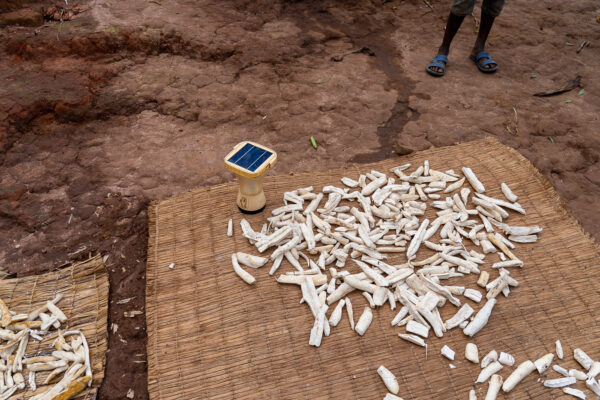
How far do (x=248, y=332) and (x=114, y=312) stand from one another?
666mm

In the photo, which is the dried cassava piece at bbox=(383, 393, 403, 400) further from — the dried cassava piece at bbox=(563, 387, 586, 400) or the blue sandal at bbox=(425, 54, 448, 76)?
the blue sandal at bbox=(425, 54, 448, 76)

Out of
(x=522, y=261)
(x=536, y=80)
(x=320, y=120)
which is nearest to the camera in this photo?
(x=522, y=261)

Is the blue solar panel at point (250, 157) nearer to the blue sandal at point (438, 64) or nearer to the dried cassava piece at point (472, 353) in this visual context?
the dried cassava piece at point (472, 353)

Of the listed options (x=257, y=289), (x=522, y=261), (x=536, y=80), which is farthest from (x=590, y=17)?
(x=257, y=289)

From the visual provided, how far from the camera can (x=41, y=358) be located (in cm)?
160

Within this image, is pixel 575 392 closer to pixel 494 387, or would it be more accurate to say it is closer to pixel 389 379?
pixel 494 387

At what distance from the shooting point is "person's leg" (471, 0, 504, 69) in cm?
344

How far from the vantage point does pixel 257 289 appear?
1.77 m

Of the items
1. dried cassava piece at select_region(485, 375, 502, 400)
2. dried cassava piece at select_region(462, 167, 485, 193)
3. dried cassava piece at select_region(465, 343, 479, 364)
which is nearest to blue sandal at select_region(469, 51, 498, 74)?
dried cassava piece at select_region(462, 167, 485, 193)

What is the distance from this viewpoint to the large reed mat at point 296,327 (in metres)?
1.52

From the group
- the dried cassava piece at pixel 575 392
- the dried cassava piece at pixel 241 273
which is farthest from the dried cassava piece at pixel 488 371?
the dried cassava piece at pixel 241 273

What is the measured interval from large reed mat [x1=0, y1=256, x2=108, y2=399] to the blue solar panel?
32.4 inches

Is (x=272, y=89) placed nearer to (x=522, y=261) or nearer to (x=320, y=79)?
(x=320, y=79)

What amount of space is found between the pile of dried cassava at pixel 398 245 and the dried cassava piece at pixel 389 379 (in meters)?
0.16
